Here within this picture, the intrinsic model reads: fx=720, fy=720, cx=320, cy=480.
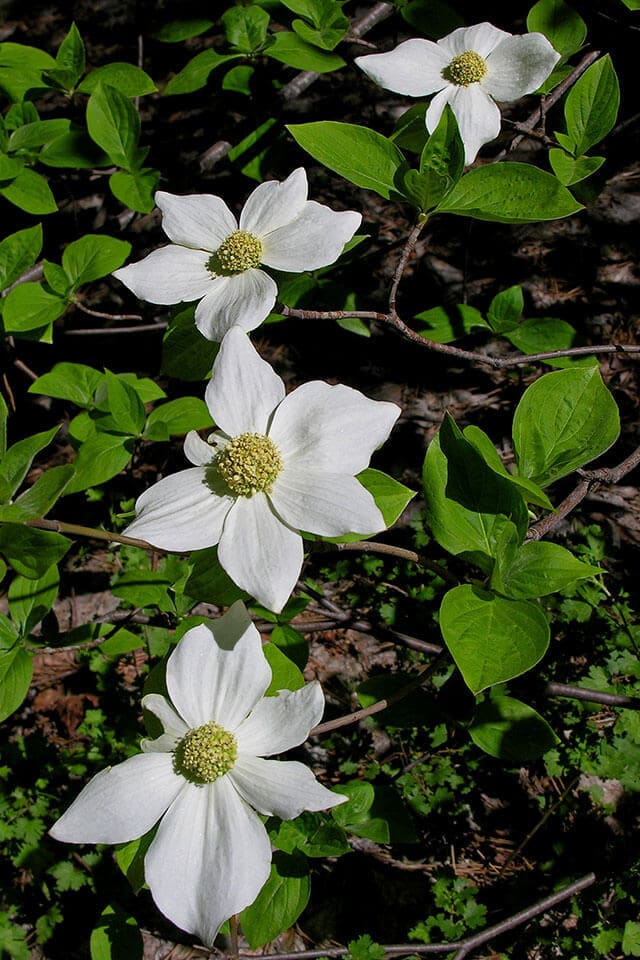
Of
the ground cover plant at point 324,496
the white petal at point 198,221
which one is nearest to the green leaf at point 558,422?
the ground cover plant at point 324,496

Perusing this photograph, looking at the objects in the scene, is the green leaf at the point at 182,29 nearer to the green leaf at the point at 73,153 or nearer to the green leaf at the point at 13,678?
the green leaf at the point at 73,153

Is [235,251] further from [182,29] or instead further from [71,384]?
[182,29]

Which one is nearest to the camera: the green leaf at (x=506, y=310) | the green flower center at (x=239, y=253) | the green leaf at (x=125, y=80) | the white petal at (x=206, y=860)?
the white petal at (x=206, y=860)

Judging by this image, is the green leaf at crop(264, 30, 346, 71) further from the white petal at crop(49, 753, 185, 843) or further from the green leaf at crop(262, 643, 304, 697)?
the white petal at crop(49, 753, 185, 843)

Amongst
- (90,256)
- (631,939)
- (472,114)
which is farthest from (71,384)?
(631,939)

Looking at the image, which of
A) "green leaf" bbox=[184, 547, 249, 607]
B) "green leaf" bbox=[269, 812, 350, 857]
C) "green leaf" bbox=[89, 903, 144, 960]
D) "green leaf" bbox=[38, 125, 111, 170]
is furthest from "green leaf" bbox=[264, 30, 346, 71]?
"green leaf" bbox=[89, 903, 144, 960]

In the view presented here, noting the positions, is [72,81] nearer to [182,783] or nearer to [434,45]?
[434,45]

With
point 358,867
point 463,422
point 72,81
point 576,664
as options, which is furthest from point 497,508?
point 72,81
